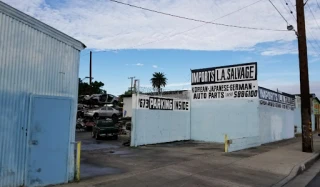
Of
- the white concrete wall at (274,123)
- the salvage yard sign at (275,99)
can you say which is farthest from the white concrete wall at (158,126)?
the salvage yard sign at (275,99)

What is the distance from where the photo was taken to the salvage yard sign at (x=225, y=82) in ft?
62.3

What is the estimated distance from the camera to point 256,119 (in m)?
18.9

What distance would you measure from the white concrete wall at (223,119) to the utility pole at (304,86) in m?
3.11

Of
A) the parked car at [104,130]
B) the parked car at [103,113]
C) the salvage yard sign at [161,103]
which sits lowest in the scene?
the parked car at [104,130]

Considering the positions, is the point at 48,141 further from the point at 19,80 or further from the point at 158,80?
the point at 158,80

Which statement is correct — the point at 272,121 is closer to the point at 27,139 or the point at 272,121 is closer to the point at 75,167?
the point at 75,167

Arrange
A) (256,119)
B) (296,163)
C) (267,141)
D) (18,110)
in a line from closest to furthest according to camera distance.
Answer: (18,110), (296,163), (256,119), (267,141)

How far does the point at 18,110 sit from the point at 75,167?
2.31 meters

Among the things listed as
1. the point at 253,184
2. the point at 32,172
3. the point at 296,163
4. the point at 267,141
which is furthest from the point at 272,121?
the point at 32,172

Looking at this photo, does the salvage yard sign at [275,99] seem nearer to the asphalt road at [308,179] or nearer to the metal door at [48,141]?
the asphalt road at [308,179]

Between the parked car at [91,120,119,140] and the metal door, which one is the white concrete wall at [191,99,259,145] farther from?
the metal door

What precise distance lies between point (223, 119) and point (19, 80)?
50.6ft

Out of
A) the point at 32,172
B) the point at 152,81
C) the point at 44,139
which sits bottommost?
the point at 32,172

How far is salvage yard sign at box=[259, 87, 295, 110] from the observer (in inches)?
789
